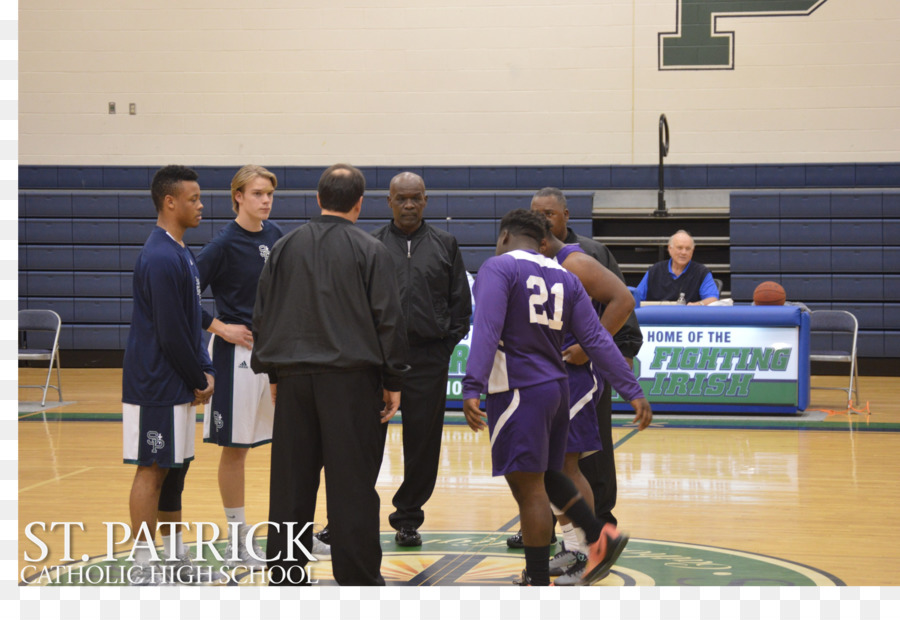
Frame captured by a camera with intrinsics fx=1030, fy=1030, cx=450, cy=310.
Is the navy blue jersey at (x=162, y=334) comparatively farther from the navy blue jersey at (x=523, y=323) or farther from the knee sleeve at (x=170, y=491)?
the navy blue jersey at (x=523, y=323)

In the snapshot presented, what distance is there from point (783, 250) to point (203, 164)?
6.97 meters

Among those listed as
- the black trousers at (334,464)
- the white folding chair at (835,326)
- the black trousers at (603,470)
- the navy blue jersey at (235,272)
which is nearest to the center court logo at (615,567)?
the black trousers at (603,470)

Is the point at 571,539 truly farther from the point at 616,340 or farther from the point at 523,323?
the point at 523,323

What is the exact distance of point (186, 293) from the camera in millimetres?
3934

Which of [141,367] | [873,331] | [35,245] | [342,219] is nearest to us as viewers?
[342,219]

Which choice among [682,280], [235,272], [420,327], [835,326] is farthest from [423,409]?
[835,326]

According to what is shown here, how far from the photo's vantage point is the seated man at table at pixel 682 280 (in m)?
8.69

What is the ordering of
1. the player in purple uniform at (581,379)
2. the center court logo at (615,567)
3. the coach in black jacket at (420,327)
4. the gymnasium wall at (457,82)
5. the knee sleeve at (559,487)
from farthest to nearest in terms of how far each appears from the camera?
the gymnasium wall at (457,82), the coach in black jacket at (420,327), the player in purple uniform at (581,379), the center court logo at (615,567), the knee sleeve at (559,487)

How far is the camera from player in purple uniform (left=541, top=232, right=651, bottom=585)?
13.7ft

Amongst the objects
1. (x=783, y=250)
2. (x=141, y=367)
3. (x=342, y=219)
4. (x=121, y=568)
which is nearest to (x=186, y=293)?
(x=141, y=367)

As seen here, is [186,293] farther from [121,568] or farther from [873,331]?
[873,331]

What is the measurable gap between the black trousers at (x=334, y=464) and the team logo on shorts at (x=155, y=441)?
0.62 m

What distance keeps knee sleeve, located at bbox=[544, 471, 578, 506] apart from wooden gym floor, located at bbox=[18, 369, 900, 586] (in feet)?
1.49

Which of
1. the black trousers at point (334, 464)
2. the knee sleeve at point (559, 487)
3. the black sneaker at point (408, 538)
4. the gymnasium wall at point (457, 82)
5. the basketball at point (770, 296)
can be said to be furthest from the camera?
the gymnasium wall at point (457, 82)
